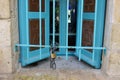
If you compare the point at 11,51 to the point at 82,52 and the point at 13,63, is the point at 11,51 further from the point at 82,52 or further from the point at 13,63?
the point at 82,52

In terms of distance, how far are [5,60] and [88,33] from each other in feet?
4.67

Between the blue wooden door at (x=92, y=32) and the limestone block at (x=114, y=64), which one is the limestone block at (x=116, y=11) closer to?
the blue wooden door at (x=92, y=32)

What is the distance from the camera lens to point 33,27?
316cm

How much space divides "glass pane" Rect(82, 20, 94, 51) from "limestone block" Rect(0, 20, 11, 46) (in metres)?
1.29

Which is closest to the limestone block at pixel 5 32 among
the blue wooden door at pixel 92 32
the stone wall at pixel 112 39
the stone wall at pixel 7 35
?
the stone wall at pixel 7 35

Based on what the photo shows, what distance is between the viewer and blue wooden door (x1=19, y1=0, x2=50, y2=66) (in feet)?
9.89

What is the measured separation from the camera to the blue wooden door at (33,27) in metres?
3.02

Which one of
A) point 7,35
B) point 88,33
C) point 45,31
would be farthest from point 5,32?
point 88,33

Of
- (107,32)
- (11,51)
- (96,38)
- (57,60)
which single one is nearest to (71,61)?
(57,60)

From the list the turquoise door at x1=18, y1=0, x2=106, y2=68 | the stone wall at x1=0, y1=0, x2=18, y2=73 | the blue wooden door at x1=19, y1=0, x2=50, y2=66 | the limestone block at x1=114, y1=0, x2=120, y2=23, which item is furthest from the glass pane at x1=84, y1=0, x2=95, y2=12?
the stone wall at x1=0, y1=0, x2=18, y2=73

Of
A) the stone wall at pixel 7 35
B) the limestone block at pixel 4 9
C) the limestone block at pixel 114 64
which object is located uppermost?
the limestone block at pixel 4 9

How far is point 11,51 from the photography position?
283 cm

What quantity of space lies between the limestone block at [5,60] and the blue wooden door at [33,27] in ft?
0.98

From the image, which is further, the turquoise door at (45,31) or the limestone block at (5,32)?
the turquoise door at (45,31)
